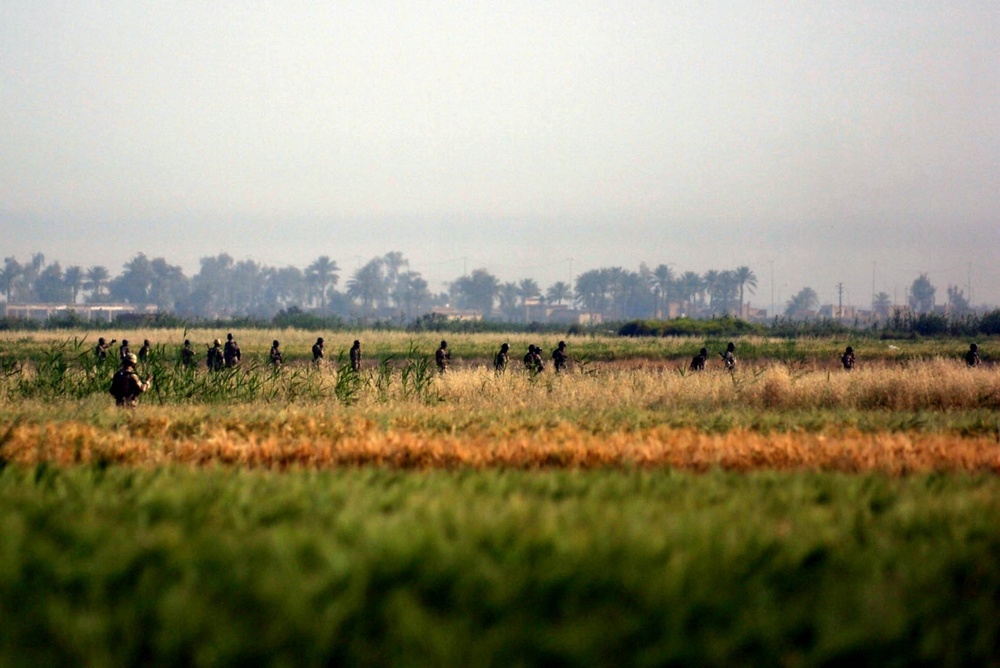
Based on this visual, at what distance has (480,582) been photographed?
4.82 m

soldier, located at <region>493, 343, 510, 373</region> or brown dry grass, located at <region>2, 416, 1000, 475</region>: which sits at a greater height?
soldier, located at <region>493, 343, 510, 373</region>

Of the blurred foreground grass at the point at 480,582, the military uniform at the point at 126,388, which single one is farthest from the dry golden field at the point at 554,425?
the blurred foreground grass at the point at 480,582

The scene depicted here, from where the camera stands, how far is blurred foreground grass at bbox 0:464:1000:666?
437 centimetres

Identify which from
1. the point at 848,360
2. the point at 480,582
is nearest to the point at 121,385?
the point at 480,582

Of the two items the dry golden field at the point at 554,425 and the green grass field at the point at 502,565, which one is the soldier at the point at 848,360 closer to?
the dry golden field at the point at 554,425

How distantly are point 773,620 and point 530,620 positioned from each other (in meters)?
1.11

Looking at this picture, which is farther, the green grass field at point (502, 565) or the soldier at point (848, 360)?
the soldier at point (848, 360)

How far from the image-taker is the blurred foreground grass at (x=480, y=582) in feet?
14.3

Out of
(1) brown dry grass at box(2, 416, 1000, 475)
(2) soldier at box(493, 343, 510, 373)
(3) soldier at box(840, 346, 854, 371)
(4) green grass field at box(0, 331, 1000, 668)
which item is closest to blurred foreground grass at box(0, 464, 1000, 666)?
(4) green grass field at box(0, 331, 1000, 668)

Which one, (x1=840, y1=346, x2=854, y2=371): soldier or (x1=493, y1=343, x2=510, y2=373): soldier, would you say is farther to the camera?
(x1=840, y1=346, x2=854, y2=371): soldier

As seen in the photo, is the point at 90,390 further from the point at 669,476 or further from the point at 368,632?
the point at 368,632

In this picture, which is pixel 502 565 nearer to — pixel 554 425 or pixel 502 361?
pixel 554 425

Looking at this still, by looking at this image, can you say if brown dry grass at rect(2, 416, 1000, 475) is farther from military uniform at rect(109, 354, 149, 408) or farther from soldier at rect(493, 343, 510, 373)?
soldier at rect(493, 343, 510, 373)

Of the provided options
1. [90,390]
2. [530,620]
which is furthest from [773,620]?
[90,390]
